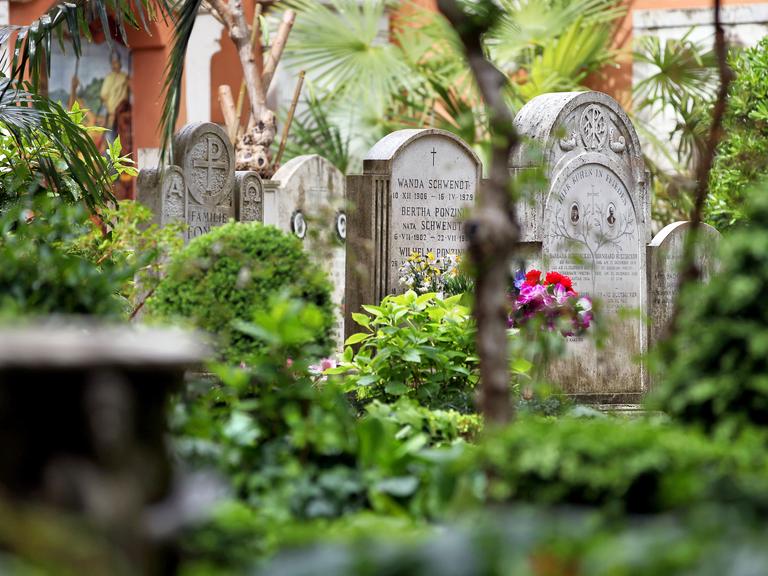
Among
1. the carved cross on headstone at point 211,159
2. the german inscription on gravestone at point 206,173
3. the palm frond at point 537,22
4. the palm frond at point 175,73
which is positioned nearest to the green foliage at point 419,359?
the palm frond at point 175,73

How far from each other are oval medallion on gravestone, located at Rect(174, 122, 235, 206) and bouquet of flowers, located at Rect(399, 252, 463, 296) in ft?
9.71

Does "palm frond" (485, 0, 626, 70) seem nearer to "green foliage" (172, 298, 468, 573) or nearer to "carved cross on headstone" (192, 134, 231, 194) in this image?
"carved cross on headstone" (192, 134, 231, 194)

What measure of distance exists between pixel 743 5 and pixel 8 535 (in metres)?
20.1

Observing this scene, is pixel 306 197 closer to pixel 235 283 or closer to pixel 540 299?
pixel 540 299

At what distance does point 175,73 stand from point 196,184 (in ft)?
22.2

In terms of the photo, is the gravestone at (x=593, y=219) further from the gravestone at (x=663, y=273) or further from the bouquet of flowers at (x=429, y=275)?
the bouquet of flowers at (x=429, y=275)

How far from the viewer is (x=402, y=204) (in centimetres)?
980

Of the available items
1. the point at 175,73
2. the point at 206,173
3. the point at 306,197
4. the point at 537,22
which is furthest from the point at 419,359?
the point at 537,22

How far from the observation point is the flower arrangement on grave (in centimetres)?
954

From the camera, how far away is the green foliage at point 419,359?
6.33 meters

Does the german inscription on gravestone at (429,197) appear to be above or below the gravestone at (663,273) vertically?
above

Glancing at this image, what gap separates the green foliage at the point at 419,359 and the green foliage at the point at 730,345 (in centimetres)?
271

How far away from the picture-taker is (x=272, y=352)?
4.08 m

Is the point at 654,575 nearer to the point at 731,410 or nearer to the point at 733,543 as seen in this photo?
the point at 733,543
